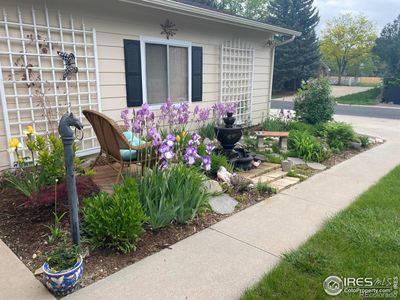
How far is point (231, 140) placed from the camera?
15.6 feet

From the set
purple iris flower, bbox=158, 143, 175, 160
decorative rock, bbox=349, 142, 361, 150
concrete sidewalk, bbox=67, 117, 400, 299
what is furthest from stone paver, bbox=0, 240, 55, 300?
decorative rock, bbox=349, 142, 361, 150

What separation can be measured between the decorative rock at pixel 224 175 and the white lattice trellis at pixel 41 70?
2186 millimetres

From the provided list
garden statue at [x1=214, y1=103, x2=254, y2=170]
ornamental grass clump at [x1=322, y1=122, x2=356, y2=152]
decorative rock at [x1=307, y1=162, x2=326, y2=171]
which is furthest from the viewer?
ornamental grass clump at [x1=322, y1=122, x2=356, y2=152]

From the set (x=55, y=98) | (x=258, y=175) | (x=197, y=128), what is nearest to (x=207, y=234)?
(x=258, y=175)

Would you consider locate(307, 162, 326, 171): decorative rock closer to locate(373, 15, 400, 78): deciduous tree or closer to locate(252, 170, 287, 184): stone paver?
locate(252, 170, 287, 184): stone paver

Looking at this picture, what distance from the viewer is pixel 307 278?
2.22m

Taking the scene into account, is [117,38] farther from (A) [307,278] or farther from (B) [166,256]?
(A) [307,278]

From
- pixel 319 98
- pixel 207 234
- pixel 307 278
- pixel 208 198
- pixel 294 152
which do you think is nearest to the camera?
pixel 307 278

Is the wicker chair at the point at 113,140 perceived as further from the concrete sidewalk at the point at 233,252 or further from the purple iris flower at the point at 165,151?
the concrete sidewalk at the point at 233,252

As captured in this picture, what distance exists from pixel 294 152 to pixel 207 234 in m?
3.45

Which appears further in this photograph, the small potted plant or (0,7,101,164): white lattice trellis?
(0,7,101,164): white lattice trellis

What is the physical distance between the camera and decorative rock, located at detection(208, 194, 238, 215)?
11.2 ft
